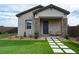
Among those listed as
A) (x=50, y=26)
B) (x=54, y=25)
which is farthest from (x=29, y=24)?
(x=54, y=25)

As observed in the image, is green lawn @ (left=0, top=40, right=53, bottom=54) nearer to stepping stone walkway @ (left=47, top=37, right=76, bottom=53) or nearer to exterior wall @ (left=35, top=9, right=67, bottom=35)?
stepping stone walkway @ (left=47, top=37, right=76, bottom=53)

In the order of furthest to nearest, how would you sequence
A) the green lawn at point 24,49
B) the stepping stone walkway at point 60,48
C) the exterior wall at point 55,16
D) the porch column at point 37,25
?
the porch column at point 37,25, the exterior wall at point 55,16, the stepping stone walkway at point 60,48, the green lawn at point 24,49

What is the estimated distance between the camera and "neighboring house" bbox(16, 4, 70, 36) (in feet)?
48.9

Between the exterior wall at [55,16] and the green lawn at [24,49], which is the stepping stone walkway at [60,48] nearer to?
the green lawn at [24,49]

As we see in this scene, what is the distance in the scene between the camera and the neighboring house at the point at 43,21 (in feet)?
48.9

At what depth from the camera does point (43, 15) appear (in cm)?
1521

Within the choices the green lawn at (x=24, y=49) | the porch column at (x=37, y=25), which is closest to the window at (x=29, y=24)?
the porch column at (x=37, y=25)

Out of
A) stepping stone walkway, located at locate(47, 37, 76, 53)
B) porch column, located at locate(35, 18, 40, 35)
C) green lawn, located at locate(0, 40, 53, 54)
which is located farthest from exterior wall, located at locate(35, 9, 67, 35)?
green lawn, located at locate(0, 40, 53, 54)

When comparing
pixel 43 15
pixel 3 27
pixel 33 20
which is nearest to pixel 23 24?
pixel 33 20

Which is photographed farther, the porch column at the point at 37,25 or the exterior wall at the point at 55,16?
the porch column at the point at 37,25

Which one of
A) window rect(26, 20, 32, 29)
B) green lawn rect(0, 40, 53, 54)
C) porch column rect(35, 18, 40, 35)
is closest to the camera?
green lawn rect(0, 40, 53, 54)

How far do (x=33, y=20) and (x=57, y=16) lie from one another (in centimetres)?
185

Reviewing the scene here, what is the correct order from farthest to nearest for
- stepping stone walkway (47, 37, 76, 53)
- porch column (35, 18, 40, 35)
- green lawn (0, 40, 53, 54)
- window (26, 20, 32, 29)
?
window (26, 20, 32, 29), porch column (35, 18, 40, 35), stepping stone walkway (47, 37, 76, 53), green lawn (0, 40, 53, 54)
